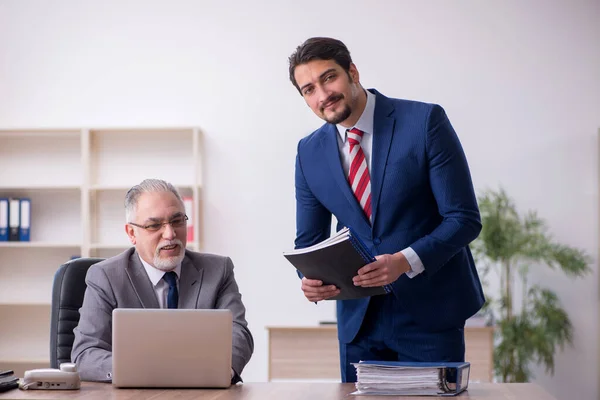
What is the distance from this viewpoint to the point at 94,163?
19.2 feet

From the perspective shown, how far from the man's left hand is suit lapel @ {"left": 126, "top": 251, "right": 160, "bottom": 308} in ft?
2.24

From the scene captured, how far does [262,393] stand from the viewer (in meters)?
2.02

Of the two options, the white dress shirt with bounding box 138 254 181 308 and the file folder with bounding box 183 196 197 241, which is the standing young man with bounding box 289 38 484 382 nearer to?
the white dress shirt with bounding box 138 254 181 308

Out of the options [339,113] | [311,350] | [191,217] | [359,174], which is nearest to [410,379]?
[359,174]

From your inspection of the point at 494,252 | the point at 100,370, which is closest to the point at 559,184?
the point at 494,252

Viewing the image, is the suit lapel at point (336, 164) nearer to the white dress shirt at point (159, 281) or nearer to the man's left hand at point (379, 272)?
the man's left hand at point (379, 272)

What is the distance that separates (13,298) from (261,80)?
7.79 feet

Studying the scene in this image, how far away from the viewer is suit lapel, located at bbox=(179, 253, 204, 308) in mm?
2541

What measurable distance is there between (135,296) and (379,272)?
0.80 metres

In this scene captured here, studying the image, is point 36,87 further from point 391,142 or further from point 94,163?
point 391,142

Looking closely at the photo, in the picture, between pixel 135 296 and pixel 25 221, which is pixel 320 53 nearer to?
pixel 135 296

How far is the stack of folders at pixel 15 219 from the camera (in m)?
5.60

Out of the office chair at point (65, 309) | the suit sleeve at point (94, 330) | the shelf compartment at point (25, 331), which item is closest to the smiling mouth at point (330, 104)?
the suit sleeve at point (94, 330)

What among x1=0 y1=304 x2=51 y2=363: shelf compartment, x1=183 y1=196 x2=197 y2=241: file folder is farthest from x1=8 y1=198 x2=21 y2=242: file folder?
x1=183 y1=196 x2=197 y2=241: file folder
